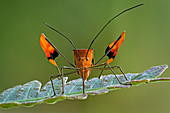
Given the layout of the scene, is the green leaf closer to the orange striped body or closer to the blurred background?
the orange striped body

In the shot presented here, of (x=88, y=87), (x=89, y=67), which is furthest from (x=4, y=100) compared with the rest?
(x=89, y=67)

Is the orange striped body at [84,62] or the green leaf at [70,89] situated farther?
the orange striped body at [84,62]

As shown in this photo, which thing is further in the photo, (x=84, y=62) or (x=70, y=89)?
(x=84, y=62)

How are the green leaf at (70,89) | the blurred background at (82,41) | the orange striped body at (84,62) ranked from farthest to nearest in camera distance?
the blurred background at (82,41) → the orange striped body at (84,62) → the green leaf at (70,89)

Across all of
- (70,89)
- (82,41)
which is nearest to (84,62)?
(70,89)

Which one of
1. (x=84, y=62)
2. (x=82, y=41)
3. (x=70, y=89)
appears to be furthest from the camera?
(x=82, y=41)

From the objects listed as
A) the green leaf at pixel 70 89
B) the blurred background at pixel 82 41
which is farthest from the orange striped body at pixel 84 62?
the blurred background at pixel 82 41

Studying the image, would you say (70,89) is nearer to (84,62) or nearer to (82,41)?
(84,62)

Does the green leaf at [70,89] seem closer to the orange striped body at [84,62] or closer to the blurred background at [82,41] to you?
the orange striped body at [84,62]

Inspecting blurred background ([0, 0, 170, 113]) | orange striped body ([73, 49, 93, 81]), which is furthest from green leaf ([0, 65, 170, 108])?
blurred background ([0, 0, 170, 113])
